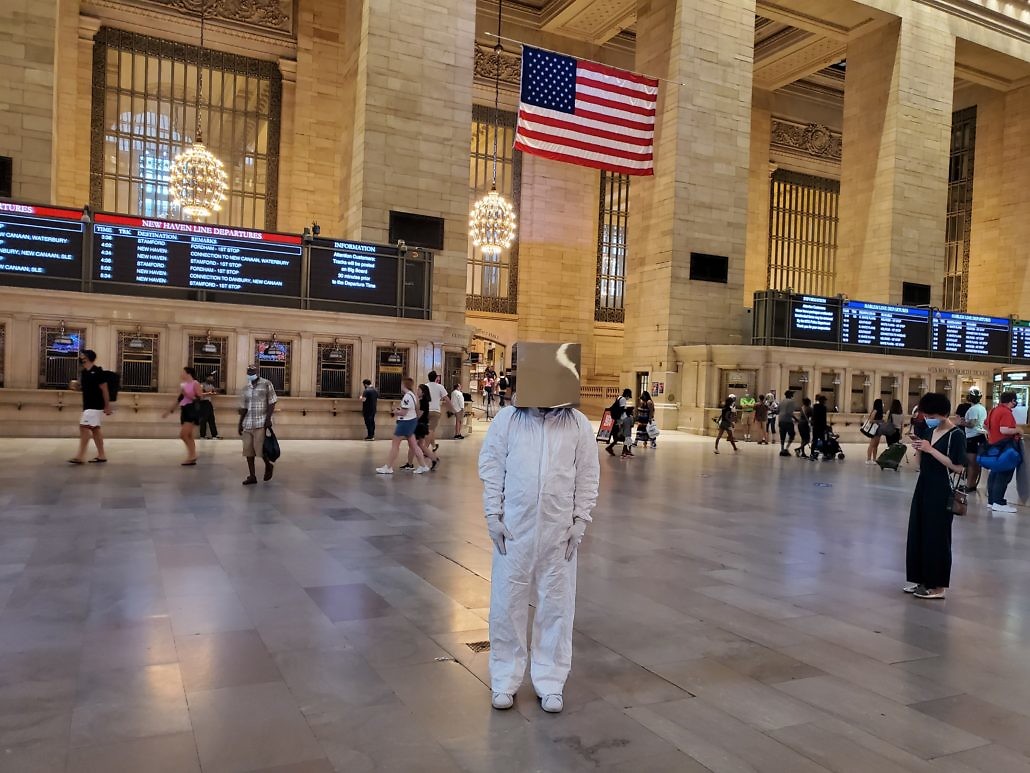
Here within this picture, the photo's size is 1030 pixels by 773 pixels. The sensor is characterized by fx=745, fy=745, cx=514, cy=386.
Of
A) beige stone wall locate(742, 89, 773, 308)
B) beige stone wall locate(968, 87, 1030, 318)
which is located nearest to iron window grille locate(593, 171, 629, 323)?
beige stone wall locate(742, 89, 773, 308)

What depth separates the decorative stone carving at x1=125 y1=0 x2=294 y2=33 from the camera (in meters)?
23.4

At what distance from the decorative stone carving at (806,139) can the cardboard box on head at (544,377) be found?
33683 mm

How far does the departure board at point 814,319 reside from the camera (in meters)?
22.0

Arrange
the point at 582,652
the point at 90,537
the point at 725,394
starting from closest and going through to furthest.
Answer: the point at 582,652
the point at 90,537
the point at 725,394

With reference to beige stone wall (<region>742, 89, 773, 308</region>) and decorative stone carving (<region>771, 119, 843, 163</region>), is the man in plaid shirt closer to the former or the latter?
beige stone wall (<region>742, 89, 773, 308</region>)

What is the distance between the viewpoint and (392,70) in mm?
18297

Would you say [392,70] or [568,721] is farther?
[392,70]

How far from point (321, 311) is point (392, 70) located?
6823 mm

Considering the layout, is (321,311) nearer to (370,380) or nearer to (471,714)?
(370,380)

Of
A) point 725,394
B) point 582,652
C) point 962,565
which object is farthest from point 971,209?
point 582,652

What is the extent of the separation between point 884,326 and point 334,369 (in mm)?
17054

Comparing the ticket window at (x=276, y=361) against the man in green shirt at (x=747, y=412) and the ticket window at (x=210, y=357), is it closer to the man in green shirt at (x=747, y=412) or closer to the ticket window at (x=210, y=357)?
the ticket window at (x=210, y=357)

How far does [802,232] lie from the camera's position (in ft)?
115

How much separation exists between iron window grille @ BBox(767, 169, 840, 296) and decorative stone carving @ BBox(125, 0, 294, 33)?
70.6ft
